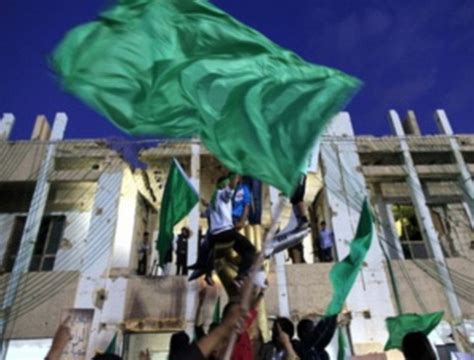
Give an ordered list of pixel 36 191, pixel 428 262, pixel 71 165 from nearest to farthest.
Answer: pixel 428 262
pixel 36 191
pixel 71 165

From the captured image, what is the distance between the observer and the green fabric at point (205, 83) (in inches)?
126

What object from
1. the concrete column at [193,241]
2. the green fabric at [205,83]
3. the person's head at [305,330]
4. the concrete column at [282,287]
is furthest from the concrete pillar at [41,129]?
the person's head at [305,330]

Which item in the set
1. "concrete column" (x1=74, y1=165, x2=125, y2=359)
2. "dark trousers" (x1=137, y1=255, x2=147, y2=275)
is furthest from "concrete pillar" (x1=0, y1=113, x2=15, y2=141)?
"dark trousers" (x1=137, y1=255, x2=147, y2=275)

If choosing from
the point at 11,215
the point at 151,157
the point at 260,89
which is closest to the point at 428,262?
the point at 151,157

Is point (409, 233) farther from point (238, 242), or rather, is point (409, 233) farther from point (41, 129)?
point (41, 129)

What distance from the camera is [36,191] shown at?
13.0 m

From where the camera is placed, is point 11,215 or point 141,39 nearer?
point 141,39

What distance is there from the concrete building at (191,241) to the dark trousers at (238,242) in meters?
6.97

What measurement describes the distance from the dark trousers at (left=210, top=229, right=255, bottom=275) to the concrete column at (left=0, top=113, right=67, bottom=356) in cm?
908

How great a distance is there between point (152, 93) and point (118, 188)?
10.3 m

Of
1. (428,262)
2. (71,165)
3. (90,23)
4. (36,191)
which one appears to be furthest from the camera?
(71,165)

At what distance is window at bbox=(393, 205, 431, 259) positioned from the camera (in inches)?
558

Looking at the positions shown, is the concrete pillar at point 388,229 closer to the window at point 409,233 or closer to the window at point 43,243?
the window at point 409,233

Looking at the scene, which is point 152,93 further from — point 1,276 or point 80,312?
point 1,276
